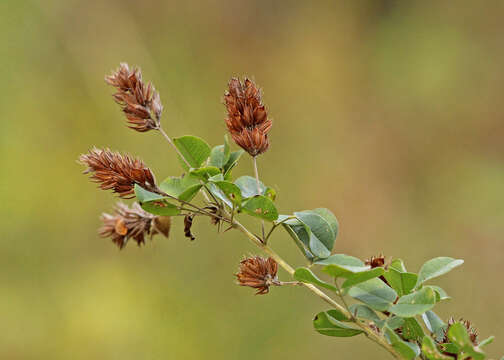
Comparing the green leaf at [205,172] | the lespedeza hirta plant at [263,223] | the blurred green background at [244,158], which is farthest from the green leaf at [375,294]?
the blurred green background at [244,158]

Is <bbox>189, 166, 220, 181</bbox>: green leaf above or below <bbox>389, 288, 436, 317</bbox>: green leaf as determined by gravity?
above

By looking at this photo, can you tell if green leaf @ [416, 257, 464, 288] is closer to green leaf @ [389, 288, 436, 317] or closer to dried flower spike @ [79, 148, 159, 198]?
green leaf @ [389, 288, 436, 317]

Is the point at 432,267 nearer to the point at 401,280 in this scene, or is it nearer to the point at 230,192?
the point at 401,280

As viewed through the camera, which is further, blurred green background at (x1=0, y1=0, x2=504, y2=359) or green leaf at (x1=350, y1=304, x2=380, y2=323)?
blurred green background at (x1=0, y1=0, x2=504, y2=359)

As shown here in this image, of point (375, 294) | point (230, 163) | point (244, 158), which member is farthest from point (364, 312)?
point (244, 158)

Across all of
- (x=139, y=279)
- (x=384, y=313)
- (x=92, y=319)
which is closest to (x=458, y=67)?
(x=139, y=279)

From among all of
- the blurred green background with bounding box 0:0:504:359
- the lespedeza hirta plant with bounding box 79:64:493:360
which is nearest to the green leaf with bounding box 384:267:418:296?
the lespedeza hirta plant with bounding box 79:64:493:360

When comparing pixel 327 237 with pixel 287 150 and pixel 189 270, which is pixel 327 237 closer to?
pixel 189 270
